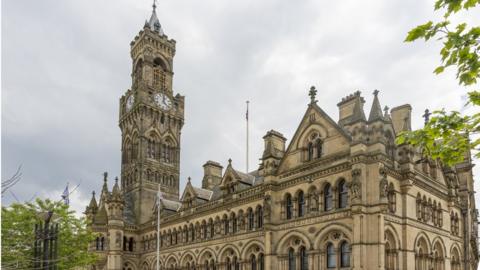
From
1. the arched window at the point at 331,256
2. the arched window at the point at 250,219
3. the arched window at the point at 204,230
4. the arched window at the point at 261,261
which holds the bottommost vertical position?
the arched window at the point at 261,261

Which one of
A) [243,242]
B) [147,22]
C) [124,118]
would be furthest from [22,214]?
[147,22]

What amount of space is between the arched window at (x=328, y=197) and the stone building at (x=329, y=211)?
68 mm

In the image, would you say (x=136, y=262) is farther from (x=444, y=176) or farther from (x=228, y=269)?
(x=444, y=176)

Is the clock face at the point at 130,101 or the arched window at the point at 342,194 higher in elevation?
the clock face at the point at 130,101

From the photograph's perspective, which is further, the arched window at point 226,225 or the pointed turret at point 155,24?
the pointed turret at point 155,24

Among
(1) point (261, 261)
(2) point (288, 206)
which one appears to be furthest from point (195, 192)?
(2) point (288, 206)

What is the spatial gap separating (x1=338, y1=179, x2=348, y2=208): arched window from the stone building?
63mm

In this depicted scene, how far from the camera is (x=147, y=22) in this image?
61625 millimetres

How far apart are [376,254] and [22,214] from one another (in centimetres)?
2073

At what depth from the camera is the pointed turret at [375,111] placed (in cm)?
2795

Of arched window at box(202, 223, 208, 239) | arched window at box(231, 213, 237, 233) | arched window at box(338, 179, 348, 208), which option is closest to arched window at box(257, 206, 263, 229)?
arched window at box(231, 213, 237, 233)

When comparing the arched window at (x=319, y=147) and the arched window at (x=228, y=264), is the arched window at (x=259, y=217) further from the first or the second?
the arched window at (x=319, y=147)

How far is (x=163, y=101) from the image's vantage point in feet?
194

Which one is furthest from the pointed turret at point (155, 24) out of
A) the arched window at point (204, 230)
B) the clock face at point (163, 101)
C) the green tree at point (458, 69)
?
the green tree at point (458, 69)
